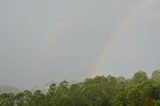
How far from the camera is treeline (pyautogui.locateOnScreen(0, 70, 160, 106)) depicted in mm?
77750

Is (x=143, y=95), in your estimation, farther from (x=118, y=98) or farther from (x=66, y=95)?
(x=66, y=95)

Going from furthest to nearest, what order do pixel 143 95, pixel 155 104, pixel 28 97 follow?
pixel 28 97 → pixel 143 95 → pixel 155 104

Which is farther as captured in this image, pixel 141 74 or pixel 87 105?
pixel 141 74

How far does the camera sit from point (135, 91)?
77750mm

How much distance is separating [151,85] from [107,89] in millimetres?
16733

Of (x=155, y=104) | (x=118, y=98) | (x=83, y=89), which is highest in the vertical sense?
(x=83, y=89)

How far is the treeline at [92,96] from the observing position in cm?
7775

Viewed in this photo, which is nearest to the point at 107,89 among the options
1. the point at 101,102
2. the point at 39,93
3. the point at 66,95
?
the point at 101,102

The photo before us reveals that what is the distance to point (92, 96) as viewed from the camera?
88938 millimetres

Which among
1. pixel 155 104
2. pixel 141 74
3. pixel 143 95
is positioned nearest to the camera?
pixel 155 104

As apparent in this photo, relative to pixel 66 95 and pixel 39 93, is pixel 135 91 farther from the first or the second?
pixel 39 93

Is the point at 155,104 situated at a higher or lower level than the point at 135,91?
lower

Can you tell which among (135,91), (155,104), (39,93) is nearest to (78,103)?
(39,93)

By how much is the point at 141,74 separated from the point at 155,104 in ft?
111
